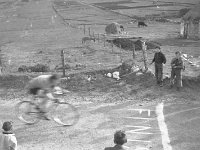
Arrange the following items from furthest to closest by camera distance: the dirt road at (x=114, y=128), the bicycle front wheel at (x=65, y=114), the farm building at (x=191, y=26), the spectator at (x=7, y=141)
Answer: the farm building at (x=191, y=26) < the bicycle front wheel at (x=65, y=114) < the dirt road at (x=114, y=128) < the spectator at (x=7, y=141)

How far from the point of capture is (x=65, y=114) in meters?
12.3

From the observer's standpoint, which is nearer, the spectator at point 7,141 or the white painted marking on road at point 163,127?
the spectator at point 7,141

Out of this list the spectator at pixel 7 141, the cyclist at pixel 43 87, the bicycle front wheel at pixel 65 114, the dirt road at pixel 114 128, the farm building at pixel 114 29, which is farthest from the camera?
the farm building at pixel 114 29

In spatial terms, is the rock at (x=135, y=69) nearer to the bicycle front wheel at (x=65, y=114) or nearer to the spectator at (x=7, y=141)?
the bicycle front wheel at (x=65, y=114)

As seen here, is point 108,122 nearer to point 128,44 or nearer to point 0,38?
point 128,44

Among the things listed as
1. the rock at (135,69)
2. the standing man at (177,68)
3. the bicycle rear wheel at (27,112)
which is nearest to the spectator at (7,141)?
the bicycle rear wheel at (27,112)

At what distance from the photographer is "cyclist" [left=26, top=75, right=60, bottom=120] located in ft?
37.7

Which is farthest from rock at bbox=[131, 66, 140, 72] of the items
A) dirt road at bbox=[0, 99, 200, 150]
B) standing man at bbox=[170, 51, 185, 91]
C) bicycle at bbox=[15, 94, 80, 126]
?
bicycle at bbox=[15, 94, 80, 126]

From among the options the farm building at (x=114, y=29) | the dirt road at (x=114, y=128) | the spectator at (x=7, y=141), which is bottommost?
the farm building at (x=114, y=29)

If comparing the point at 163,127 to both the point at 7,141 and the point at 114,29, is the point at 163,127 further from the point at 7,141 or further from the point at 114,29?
the point at 114,29

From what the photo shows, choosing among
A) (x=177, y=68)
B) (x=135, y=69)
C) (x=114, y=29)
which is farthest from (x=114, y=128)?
(x=114, y=29)

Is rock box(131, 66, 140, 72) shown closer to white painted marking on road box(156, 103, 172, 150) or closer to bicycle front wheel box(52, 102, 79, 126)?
white painted marking on road box(156, 103, 172, 150)

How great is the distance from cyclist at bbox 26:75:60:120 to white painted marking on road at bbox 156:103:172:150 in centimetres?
351

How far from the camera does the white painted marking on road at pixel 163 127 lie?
10.3 metres
